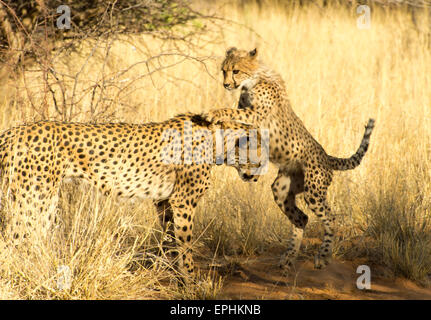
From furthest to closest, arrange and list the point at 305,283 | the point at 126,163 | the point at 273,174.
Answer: the point at 273,174, the point at 305,283, the point at 126,163

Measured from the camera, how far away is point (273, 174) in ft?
17.9

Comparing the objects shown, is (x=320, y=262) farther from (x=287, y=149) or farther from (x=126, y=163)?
(x=126, y=163)

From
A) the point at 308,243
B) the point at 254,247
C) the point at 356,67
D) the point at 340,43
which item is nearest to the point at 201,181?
the point at 254,247

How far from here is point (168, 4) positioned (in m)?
6.46

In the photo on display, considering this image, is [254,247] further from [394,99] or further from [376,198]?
[394,99]

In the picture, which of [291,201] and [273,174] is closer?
[291,201]

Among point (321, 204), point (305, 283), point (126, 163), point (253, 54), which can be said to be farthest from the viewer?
point (253, 54)

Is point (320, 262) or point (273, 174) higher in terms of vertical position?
point (273, 174)

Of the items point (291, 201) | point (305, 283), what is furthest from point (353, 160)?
point (305, 283)

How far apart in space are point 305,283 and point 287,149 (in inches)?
36.9

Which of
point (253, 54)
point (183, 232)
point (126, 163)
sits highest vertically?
point (253, 54)

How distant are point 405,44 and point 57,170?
23.5 ft

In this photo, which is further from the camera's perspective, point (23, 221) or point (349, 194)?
point (349, 194)

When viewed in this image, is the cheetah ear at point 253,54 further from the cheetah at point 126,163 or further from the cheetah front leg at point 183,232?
the cheetah front leg at point 183,232
